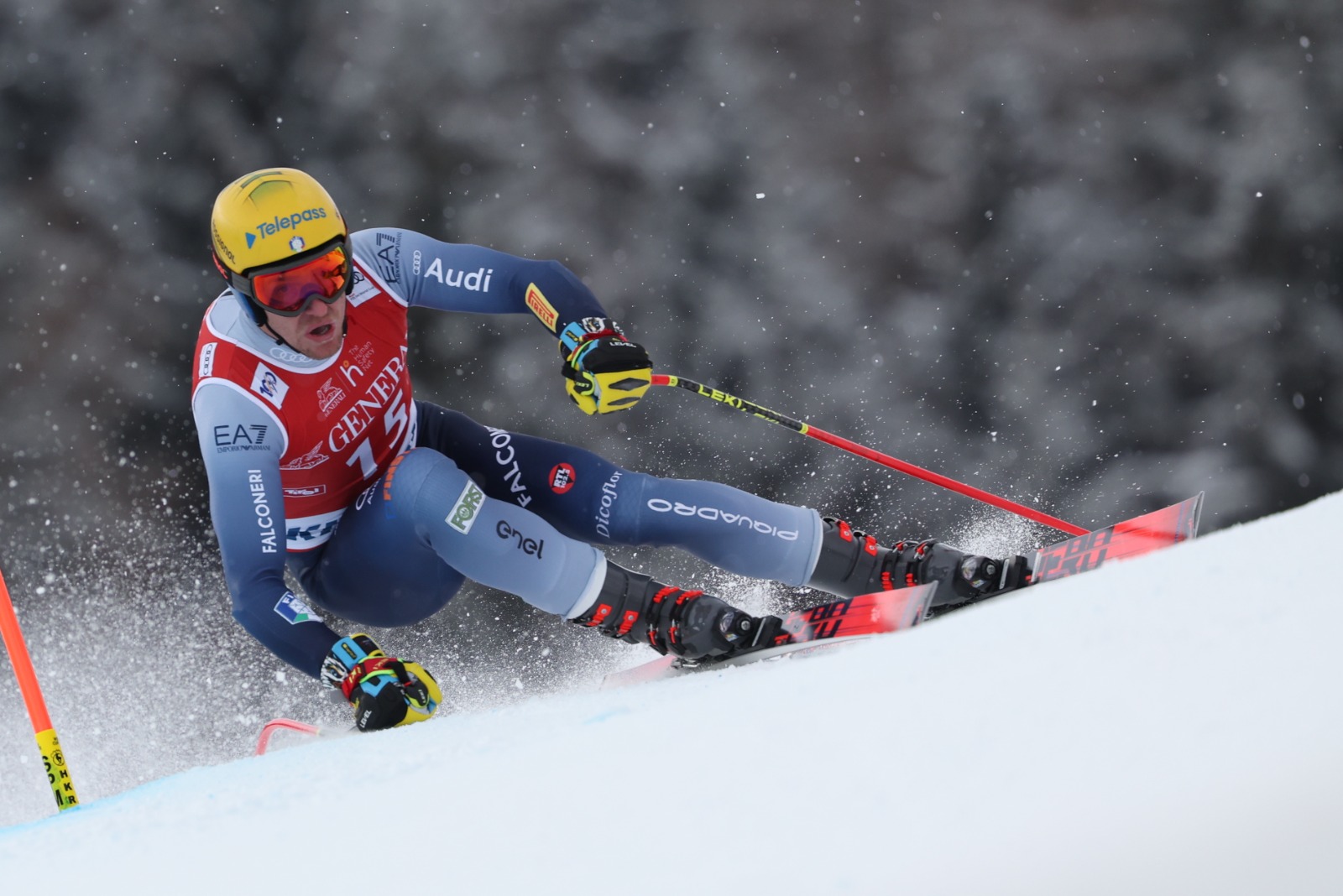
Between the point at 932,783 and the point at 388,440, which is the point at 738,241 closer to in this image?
the point at 388,440

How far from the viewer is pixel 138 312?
176 inches

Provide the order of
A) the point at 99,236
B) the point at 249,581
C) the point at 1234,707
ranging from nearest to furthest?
the point at 1234,707
the point at 249,581
the point at 99,236

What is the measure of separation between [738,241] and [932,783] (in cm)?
408

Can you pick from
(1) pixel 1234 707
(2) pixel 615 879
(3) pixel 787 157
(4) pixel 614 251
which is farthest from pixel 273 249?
(3) pixel 787 157

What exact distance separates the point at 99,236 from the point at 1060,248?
3.99 m

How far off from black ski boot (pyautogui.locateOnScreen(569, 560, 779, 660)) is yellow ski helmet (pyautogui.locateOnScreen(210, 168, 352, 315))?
876 millimetres

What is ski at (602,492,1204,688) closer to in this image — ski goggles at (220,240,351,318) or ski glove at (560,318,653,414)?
ski glove at (560,318,653,414)

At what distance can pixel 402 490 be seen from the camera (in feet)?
7.32

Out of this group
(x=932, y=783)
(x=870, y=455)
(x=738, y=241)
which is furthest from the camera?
(x=738, y=241)

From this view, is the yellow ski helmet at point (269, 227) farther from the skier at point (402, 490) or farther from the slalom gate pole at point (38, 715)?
the slalom gate pole at point (38, 715)

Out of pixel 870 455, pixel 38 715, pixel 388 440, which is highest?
pixel 870 455

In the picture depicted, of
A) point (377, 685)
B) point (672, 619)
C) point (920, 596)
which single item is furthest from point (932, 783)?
point (672, 619)

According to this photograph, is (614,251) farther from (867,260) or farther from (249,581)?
(249,581)

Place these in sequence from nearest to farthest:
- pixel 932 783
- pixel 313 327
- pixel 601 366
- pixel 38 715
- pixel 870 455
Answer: pixel 932 783 < pixel 38 715 < pixel 313 327 < pixel 601 366 < pixel 870 455
